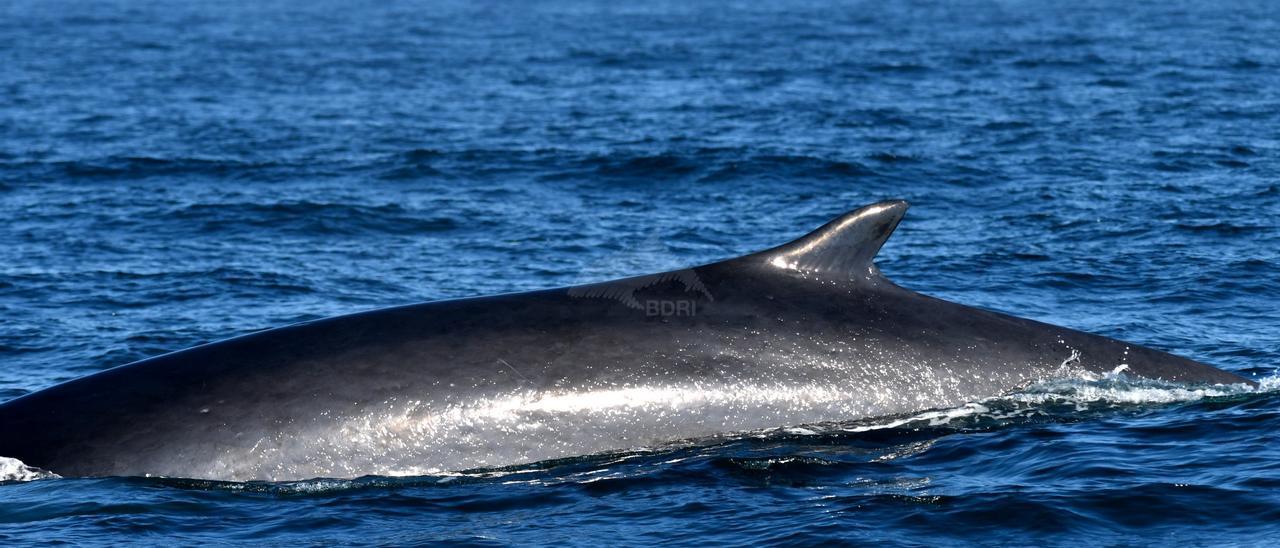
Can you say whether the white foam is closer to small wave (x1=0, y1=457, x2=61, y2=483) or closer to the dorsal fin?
the dorsal fin

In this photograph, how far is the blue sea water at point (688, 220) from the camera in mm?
11031

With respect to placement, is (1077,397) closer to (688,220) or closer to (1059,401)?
(1059,401)

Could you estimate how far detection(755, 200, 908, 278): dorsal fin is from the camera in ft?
39.7

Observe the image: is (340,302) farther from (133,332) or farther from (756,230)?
(756,230)

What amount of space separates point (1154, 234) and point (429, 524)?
14.4 metres

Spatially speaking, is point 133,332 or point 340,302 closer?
point 133,332

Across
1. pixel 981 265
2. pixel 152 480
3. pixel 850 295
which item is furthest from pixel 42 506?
pixel 981 265

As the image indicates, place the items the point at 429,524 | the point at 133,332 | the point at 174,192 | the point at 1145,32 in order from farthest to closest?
the point at 1145,32 < the point at 174,192 < the point at 133,332 < the point at 429,524

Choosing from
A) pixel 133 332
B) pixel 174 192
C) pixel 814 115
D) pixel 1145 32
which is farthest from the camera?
pixel 1145 32

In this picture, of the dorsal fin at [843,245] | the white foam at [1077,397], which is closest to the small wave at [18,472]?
the dorsal fin at [843,245]

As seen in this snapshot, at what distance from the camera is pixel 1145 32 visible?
53.2 metres

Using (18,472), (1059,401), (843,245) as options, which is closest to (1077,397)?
(1059,401)

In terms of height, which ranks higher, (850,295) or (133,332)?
(850,295)

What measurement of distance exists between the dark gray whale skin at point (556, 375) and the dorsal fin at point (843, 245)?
→ 0.6 inches
